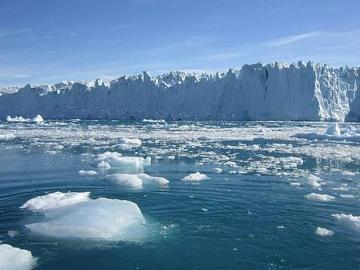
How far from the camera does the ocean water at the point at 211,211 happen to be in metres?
7.28

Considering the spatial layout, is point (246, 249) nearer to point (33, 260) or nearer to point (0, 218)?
point (33, 260)

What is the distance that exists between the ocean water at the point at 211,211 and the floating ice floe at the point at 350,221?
21 mm

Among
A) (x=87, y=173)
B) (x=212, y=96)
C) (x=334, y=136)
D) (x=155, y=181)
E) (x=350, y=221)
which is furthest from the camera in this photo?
(x=212, y=96)

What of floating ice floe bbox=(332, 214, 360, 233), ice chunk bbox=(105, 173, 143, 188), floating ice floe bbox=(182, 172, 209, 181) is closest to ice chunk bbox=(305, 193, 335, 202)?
floating ice floe bbox=(332, 214, 360, 233)

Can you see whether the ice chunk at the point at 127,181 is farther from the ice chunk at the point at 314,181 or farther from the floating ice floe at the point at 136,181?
the ice chunk at the point at 314,181

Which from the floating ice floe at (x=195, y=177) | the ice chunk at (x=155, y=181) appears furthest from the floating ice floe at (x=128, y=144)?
the ice chunk at (x=155, y=181)

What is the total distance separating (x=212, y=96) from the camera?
182ft

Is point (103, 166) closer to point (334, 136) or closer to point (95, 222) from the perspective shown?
point (95, 222)

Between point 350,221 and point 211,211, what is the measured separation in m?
2.96

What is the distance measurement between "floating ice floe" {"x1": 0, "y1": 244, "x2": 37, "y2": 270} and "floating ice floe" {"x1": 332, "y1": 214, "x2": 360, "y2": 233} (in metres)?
5.87

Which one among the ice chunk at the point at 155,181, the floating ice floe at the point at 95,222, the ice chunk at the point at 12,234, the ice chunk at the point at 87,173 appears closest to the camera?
the floating ice floe at the point at 95,222

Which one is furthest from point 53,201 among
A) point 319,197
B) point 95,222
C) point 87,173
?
point 319,197

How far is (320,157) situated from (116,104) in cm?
4576

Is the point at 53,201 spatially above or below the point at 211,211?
above
